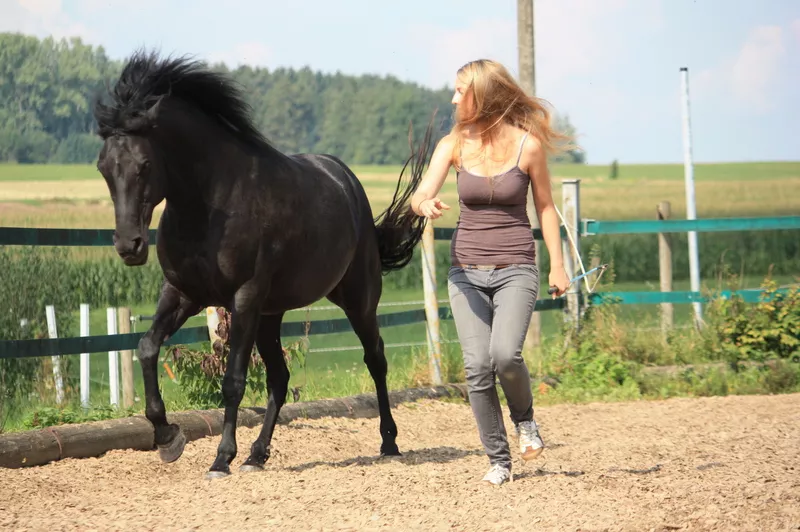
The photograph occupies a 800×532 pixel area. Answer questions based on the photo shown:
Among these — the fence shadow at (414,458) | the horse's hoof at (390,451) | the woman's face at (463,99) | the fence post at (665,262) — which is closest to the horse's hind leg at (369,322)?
the horse's hoof at (390,451)

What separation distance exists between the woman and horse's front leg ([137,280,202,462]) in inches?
63.5

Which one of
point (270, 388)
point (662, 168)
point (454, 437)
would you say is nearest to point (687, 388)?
point (454, 437)

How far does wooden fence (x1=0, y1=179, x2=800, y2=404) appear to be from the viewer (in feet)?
22.2

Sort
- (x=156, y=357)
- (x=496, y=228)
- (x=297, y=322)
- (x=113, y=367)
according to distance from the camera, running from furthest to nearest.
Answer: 1. (x=113, y=367)
2. (x=297, y=322)
3. (x=156, y=357)
4. (x=496, y=228)

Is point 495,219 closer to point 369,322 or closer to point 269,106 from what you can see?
point 369,322

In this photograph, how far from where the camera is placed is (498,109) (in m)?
5.27

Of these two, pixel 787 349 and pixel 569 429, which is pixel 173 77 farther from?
pixel 787 349

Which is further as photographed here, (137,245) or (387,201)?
(387,201)

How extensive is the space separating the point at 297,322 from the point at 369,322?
1.40 metres

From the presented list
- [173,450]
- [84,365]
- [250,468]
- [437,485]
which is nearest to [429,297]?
[84,365]

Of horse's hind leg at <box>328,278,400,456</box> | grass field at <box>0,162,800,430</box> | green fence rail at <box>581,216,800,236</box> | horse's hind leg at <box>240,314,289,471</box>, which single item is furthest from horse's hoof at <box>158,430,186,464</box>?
green fence rail at <box>581,216,800,236</box>

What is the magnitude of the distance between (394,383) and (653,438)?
3.34 m

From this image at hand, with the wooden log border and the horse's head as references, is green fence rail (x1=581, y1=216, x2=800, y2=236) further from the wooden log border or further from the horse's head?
the horse's head

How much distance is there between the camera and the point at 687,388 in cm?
1004
